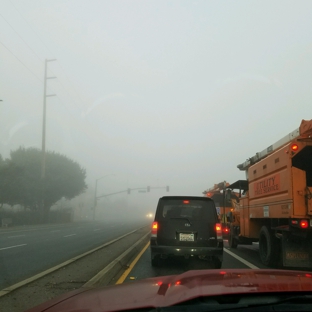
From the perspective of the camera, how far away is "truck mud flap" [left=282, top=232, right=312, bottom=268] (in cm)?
951

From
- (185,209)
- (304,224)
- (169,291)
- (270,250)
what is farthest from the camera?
(270,250)

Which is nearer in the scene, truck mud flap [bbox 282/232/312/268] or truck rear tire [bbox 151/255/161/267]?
truck mud flap [bbox 282/232/312/268]

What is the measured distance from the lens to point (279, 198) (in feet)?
33.1

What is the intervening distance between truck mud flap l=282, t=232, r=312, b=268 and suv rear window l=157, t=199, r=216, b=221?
5.99 feet

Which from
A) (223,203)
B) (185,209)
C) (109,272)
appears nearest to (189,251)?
(185,209)

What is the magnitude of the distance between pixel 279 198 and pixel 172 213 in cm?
271

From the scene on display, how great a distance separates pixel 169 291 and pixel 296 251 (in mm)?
7057

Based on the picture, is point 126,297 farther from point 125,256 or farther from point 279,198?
point 125,256

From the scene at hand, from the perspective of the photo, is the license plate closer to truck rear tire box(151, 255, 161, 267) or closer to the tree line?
truck rear tire box(151, 255, 161, 267)

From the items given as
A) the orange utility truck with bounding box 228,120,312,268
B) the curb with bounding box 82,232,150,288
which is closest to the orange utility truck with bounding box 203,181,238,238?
the orange utility truck with bounding box 228,120,312,268

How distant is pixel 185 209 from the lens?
1027cm

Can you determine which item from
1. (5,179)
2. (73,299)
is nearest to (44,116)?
(5,179)

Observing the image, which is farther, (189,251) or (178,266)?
(178,266)

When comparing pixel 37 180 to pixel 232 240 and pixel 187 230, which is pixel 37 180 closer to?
pixel 232 240
